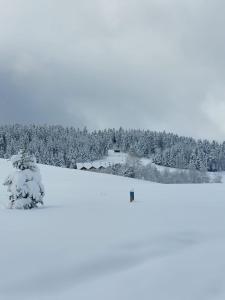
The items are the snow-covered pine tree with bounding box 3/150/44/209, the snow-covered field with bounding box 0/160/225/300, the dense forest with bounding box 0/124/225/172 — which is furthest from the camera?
the dense forest with bounding box 0/124/225/172

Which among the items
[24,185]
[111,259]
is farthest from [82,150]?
[111,259]

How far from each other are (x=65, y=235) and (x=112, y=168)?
113 m

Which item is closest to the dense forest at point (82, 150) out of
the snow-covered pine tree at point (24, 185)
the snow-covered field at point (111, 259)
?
the snow-covered pine tree at point (24, 185)

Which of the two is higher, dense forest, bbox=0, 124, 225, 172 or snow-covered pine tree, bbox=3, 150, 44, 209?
dense forest, bbox=0, 124, 225, 172

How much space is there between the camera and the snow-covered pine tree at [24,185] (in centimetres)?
1950

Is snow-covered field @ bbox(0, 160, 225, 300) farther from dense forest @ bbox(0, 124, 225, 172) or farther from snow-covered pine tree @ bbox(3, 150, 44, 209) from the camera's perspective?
dense forest @ bbox(0, 124, 225, 172)

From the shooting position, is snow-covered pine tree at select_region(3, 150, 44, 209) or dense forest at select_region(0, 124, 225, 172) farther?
dense forest at select_region(0, 124, 225, 172)

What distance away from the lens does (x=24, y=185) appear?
1975cm

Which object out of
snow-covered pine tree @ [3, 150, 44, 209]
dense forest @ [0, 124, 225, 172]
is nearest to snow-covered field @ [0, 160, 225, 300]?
snow-covered pine tree @ [3, 150, 44, 209]

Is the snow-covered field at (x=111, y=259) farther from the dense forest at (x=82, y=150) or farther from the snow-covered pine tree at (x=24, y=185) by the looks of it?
the dense forest at (x=82, y=150)

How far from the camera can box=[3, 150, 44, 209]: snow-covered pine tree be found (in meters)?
19.5

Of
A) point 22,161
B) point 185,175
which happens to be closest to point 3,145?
point 185,175

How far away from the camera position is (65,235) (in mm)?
11305

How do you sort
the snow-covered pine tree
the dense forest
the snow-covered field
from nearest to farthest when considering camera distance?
1. the snow-covered field
2. the snow-covered pine tree
3. the dense forest
